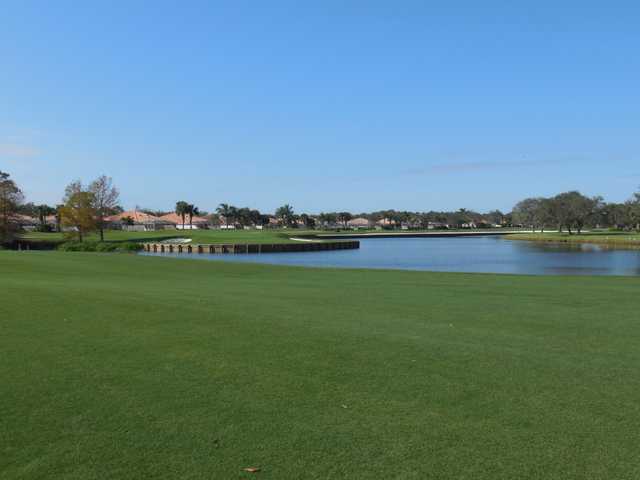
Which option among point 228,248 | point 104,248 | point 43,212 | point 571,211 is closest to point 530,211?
point 571,211

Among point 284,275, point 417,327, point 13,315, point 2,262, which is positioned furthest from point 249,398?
point 2,262

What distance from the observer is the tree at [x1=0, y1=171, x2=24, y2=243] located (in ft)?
219

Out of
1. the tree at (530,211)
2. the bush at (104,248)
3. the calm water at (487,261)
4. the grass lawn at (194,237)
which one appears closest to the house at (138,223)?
the grass lawn at (194,237)

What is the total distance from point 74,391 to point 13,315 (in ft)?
16.3

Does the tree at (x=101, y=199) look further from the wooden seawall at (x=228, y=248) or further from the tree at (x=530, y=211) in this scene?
the tree at (x=530, y=211)

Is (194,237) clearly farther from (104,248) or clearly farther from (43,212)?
(43,212)

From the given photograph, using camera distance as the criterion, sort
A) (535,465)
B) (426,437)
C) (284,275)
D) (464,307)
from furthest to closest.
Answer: (284,275), (464,307), (426,437), (535,465)

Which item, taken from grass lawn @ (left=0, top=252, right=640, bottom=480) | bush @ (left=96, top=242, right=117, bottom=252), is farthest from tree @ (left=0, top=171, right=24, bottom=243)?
grass lawn @ (left=0, top=252, right=640, bottom=480)

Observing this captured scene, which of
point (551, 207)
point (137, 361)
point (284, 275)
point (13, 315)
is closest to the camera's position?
point (137, 361)

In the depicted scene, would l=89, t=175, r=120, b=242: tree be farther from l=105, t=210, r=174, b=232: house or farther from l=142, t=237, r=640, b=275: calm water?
l=105, t=210, r=174, b=232: house

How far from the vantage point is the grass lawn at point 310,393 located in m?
4.70

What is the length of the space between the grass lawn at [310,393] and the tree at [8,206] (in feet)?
204

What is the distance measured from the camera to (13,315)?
1030cm

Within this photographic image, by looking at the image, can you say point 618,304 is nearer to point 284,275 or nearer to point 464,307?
point 464,307
